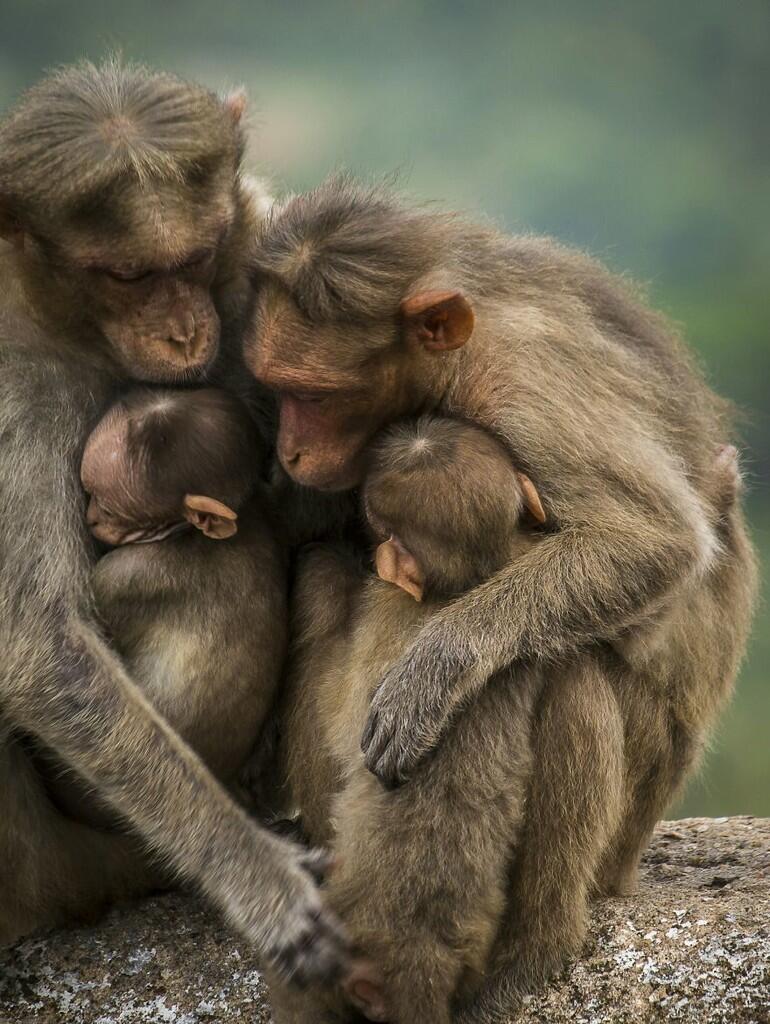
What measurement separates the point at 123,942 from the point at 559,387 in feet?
9.32

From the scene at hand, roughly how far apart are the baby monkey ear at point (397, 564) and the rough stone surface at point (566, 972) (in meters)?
1.52

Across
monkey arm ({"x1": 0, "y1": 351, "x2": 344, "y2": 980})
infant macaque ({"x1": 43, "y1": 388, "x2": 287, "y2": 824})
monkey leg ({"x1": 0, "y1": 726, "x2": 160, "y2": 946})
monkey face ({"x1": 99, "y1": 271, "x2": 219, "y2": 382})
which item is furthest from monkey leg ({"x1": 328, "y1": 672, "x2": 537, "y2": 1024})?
monkey face ({"x1": 99, "y1": 271, "x2": 219, "y2": 382})

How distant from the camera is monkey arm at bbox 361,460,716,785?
5.45 metres

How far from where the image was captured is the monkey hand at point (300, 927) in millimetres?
5293

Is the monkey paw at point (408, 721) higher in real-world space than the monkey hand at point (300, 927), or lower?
higher

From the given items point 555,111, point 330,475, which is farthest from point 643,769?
point 555,111

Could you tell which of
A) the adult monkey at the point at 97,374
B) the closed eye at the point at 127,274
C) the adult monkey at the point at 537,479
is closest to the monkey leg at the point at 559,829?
the adult monkey at the point at 537,479

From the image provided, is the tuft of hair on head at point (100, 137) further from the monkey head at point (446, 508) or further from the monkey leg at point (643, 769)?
the monkey leg at point (643, 769)

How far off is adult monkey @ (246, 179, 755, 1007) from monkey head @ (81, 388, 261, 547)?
0.26m

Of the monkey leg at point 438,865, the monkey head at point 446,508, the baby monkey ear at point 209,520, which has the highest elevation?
the monkey head at point 446,508

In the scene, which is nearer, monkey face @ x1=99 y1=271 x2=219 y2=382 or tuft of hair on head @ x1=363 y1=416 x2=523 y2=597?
tuft of hair on head @ x1=363 y1=416 x2=523 y2=597

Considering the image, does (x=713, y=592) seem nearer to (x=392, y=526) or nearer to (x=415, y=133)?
(x=392, y=526)

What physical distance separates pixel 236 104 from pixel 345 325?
123 centimetres

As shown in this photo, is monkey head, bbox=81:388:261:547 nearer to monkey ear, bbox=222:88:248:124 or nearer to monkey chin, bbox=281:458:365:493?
monkey chin, bbox=281:458:365:493
